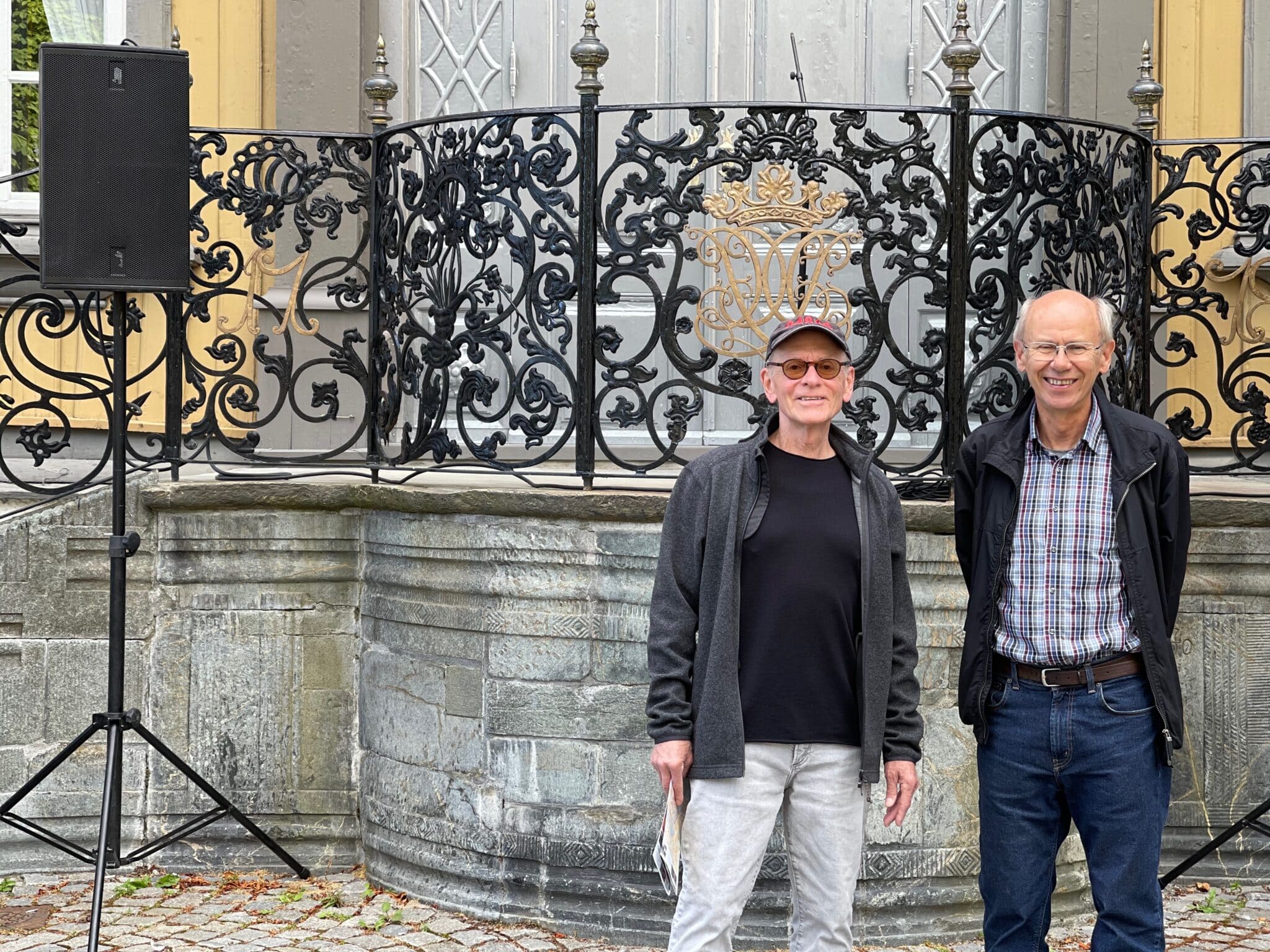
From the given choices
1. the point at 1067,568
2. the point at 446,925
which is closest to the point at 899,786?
the point at 1067,568

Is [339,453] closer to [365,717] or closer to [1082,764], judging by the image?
[365,717]

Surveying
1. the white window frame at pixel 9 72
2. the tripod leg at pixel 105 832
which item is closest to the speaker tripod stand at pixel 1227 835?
the tripod leg at pixel 105 832

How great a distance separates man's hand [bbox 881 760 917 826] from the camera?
3.88m

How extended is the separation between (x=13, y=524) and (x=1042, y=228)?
3.94 meters

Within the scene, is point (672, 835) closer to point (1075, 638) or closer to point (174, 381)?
point (1075, 638)

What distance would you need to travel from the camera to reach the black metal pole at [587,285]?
5.48 metres

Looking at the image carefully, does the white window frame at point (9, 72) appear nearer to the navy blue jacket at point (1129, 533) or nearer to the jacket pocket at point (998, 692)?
the navy blue jacket at point (1129, 533)

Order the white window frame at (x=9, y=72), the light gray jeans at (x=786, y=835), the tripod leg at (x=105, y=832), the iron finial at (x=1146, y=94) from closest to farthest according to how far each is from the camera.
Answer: the light gray jeans at (x=786, y=835) < the tripod leg at (x=105, y=832) < the iron finial at (x=1146, y=94) < the white window frame at (x=9, y=72)

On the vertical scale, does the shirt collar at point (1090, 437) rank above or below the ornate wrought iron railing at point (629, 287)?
below

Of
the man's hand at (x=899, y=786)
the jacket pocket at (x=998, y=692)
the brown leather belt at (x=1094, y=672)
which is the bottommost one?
the man's hand at (x=899, y=786)

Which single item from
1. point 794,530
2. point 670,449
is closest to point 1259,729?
point 670,449

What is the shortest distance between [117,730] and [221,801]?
1.72 feet

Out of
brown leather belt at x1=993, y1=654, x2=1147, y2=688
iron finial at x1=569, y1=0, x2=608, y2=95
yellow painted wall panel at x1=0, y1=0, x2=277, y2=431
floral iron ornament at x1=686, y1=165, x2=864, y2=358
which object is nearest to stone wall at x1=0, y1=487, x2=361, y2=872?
yellow painted wall panel at x1=0, y1=0, x2=277, y2=431

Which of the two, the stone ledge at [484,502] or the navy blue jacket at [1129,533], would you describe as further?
the stone ledge at [484,502]
